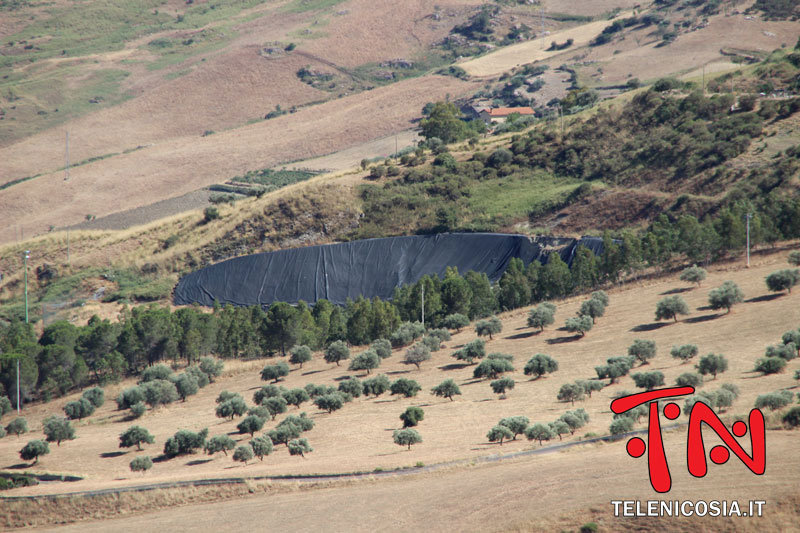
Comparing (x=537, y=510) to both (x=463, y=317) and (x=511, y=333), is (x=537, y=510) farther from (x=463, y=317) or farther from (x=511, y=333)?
(x=463, y=317)

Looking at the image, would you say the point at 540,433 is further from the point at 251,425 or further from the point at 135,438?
the point at 135,438

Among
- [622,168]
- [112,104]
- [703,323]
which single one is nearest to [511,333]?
[703,323]

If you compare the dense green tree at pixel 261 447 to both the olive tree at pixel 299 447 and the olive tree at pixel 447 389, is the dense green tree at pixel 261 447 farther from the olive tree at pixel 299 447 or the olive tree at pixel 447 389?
the olive tree at pixel 447 389

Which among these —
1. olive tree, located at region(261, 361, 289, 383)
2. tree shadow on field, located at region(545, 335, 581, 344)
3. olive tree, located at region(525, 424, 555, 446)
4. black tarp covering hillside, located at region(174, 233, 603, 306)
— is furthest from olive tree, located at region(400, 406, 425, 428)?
black tarp covering hillside, located at region(174, 233, 603, 306)

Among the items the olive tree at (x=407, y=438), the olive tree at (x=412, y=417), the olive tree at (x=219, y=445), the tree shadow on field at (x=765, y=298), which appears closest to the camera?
the olive tree at (x=407, y=438)

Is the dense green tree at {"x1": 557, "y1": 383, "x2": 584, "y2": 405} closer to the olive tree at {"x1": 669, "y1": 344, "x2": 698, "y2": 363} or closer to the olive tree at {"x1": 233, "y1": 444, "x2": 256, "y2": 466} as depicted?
the olive tree at {"x1": 669, "y1": 344, "x2": 698, "y2": 363}

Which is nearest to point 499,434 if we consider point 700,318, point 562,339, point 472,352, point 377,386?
point 377,386

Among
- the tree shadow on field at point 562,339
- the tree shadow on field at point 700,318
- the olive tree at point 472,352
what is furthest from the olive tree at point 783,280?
the olive tree at point 472,352

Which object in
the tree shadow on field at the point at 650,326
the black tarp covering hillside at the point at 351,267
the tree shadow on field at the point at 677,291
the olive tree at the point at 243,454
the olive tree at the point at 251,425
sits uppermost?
the olive tree at the point at 243,454
